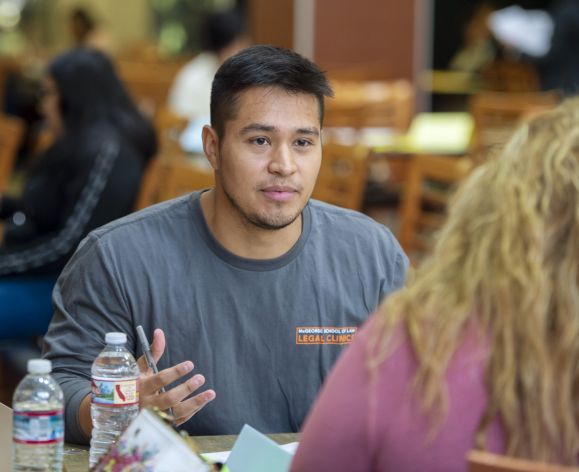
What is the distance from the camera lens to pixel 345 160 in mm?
4594

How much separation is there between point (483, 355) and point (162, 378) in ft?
2.50

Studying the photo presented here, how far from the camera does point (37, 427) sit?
71.6 inches

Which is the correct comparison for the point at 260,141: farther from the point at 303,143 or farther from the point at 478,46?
the point at 478,46

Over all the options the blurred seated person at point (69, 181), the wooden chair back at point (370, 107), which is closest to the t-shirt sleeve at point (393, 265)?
the blurred seated person at point (69, 181)

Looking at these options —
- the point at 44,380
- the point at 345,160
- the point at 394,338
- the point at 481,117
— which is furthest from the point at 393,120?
the point at 394,338

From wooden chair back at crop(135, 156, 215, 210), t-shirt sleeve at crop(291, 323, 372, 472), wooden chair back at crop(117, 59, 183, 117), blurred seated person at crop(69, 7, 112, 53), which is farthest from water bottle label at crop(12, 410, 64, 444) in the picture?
blurred seated person at crop(69, 7, 112, 53)

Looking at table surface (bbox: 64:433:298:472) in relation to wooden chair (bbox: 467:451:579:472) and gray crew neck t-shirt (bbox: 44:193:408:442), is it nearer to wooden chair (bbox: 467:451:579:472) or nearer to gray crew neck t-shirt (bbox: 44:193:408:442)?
gray crew neck t-shirt (bbox: 44:193:408:442)

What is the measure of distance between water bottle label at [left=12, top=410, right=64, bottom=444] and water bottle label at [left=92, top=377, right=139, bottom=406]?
0.16 metres

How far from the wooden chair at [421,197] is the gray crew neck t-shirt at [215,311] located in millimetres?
2059

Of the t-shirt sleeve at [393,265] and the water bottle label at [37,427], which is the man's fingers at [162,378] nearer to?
the water bottle label at [37,427]

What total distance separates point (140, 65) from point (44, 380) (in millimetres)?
11159

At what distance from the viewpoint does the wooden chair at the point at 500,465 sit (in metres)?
1.30

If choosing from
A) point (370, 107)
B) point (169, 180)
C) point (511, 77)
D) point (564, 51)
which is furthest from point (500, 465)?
point (511, 77)

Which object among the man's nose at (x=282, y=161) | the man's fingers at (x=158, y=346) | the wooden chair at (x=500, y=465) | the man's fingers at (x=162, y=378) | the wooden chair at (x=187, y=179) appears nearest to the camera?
the wooden chair at (x=500, y=465)
